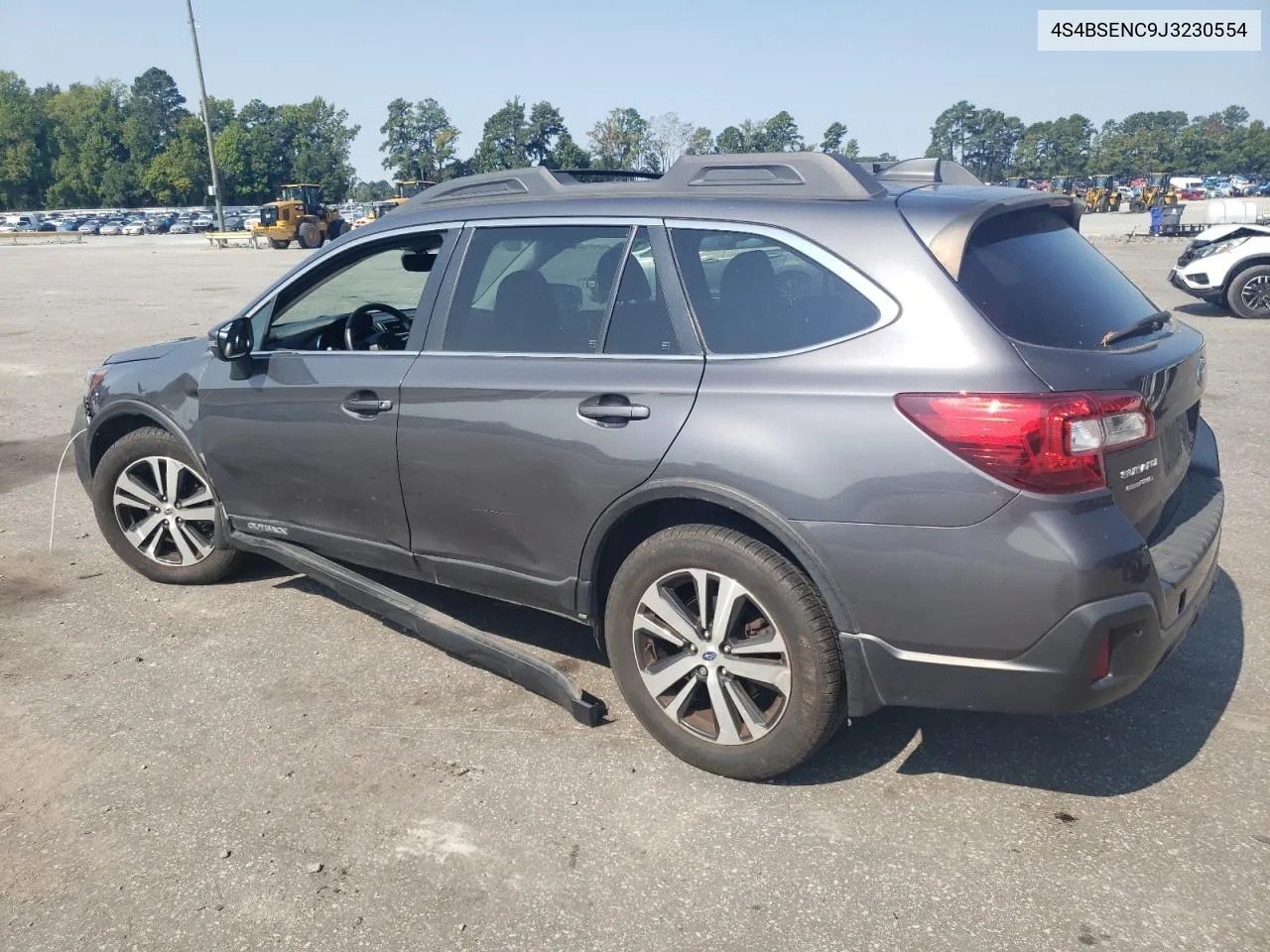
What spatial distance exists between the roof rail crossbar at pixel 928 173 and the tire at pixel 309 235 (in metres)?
39.5

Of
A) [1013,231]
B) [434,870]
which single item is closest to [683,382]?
[1013,231]

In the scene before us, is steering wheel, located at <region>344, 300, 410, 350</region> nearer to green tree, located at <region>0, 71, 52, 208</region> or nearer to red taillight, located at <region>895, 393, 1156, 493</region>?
red taillight, located at <region>895, 393, 1156, 493</region>

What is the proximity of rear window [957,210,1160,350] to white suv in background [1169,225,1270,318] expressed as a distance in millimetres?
12389

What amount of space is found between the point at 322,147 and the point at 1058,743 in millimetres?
136636

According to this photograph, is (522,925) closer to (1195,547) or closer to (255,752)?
(255,752)

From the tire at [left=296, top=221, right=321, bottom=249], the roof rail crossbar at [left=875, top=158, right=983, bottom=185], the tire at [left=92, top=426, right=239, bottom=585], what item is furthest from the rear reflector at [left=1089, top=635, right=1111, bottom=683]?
the tire at [left=296, top=221, right=321, bottom=249]

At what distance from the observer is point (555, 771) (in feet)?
10.7

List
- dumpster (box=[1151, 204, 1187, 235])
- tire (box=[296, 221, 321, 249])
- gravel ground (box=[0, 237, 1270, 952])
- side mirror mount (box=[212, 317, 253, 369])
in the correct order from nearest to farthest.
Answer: gravel ground (box=[0, 237, 1270, 952]), side mirror mount (box=[212, 317, 253, 369]), dumpster (box=[1151, 204, 1187, 235]), tire (box=[296, 221, 321, 249])

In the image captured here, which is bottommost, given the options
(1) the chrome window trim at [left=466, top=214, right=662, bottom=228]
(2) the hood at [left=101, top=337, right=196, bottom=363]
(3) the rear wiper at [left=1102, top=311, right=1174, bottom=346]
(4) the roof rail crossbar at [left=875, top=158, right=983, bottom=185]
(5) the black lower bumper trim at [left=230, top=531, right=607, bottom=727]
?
(5) the black lower bumper trim at [left=230, top=531, right=607, bottom=727]

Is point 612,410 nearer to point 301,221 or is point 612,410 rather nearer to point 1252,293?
point 1252,293

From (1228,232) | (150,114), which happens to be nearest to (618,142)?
(150,114)

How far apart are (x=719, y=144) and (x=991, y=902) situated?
103 metres

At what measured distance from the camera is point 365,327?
15.0ft

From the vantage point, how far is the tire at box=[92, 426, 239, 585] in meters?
4.70
